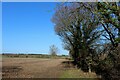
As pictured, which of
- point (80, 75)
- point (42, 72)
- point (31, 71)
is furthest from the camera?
point (31, 71)

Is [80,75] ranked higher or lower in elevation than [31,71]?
lower

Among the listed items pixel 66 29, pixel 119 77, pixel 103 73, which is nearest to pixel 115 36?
pixel 103 73

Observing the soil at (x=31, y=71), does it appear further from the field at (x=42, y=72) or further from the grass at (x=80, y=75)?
the grass at (x=80, y=75)

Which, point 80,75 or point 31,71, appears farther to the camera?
point 31,71

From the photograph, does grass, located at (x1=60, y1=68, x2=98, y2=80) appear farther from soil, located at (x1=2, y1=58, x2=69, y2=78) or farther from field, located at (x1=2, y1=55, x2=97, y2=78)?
soil, located at (x1=2, y1=58, x2=69, y2=78)

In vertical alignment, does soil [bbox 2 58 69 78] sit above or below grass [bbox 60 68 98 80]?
Answer: above

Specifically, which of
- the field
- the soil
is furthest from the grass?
the soil

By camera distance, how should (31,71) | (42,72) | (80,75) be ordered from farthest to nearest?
1. (31,71)
2. (42,72)
3. (80,75)

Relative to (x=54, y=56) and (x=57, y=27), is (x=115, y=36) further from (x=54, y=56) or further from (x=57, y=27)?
(x=54, y=56)

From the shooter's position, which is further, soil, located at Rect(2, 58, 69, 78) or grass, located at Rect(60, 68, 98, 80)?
grass, located at Rect(60, 68, 98, 80)

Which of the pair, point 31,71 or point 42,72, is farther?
point 31,71

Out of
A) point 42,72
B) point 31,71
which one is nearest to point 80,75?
point 42,72

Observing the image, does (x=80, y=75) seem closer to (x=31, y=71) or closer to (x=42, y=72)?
(x=42, y=72)

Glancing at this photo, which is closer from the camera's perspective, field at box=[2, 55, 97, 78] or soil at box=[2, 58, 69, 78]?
soil at box=[2, 58, 69, 78]
